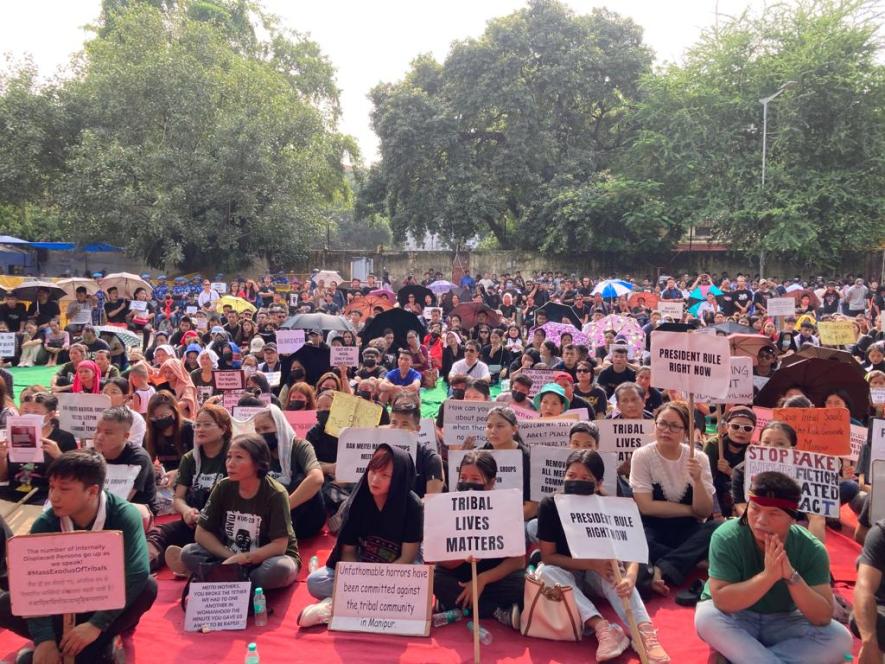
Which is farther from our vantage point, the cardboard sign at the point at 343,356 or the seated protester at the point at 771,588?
the cardboard sign at the point at 343,356

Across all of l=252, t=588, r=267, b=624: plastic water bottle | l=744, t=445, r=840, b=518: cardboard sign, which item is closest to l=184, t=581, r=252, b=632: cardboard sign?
l=252, t=588, r=267, b=624: plastic water bottle

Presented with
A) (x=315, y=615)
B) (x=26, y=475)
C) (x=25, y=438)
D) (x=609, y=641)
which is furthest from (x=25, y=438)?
(x=609, y=641)

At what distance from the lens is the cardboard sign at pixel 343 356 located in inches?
402

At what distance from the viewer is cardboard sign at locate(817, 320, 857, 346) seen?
12188mm

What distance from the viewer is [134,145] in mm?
28375

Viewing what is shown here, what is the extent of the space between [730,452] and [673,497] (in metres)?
0.92

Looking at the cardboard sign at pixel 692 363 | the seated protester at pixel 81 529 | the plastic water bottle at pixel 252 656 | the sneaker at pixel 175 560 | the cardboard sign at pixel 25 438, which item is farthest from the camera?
the cardboard sign at pixel 692 363

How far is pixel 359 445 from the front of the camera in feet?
19.4

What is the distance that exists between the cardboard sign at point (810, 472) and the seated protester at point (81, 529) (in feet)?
11.7

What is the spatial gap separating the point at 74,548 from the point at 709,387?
4.56 m

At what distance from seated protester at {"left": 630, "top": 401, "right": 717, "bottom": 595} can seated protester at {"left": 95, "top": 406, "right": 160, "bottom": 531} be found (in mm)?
3698

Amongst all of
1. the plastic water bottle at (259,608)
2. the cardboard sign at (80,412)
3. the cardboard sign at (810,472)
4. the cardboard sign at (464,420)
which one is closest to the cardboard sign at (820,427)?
the cardboard sign at (810,472)

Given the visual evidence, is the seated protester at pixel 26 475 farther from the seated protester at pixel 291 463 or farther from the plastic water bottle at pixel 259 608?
the plastic water bottle at pixel 259 608

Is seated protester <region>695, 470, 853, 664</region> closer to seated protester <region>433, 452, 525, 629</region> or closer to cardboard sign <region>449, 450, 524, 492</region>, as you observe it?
seated protester <region>433, 452, 525, 629</region>
